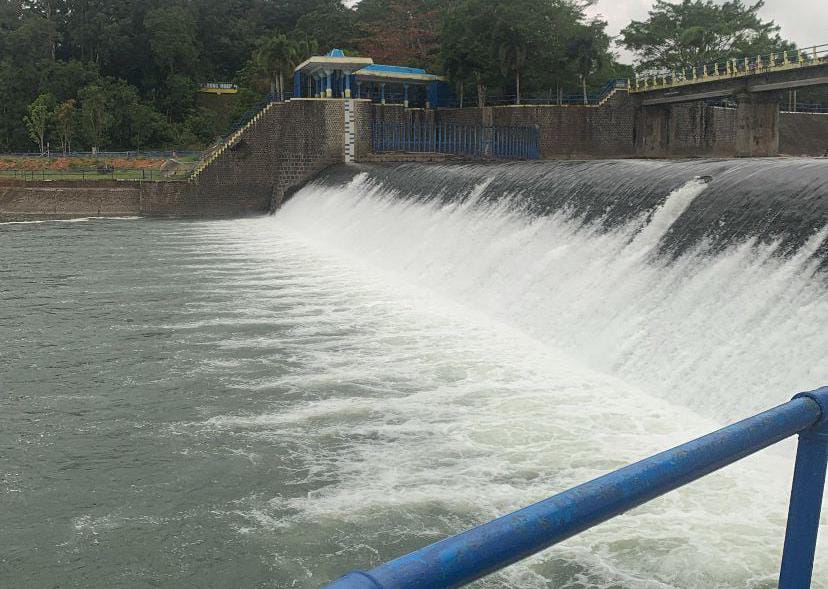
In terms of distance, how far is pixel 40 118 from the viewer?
57.9 metres

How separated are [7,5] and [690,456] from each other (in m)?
91.5

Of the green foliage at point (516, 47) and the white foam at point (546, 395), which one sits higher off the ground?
the green foliage at point (516, 47)

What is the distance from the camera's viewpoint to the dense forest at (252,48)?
1775 inches

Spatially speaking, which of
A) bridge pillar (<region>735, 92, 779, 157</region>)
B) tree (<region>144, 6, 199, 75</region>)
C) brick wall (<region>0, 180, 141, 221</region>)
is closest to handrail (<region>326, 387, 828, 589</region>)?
brick wall (<region>0, 180, 141, 221</region>)

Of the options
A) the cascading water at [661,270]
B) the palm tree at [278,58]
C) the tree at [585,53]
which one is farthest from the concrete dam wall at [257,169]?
the palm tree at [278,58]

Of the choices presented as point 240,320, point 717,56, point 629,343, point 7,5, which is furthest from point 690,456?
point 7,5

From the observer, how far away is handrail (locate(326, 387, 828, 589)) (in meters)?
1.31

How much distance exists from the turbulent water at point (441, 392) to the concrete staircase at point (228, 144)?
18088mm

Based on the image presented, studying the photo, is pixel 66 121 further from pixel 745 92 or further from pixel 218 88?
pixel 745 92

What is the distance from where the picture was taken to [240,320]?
11844mm

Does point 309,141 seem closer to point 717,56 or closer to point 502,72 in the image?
point 502,72

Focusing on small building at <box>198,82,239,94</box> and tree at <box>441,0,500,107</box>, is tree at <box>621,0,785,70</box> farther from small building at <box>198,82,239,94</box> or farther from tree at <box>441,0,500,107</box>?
small building at <box>198,82,239,94</box>

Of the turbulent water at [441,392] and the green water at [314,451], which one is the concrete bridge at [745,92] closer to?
the turbulent water at [441,392]

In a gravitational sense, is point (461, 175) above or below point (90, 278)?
above
